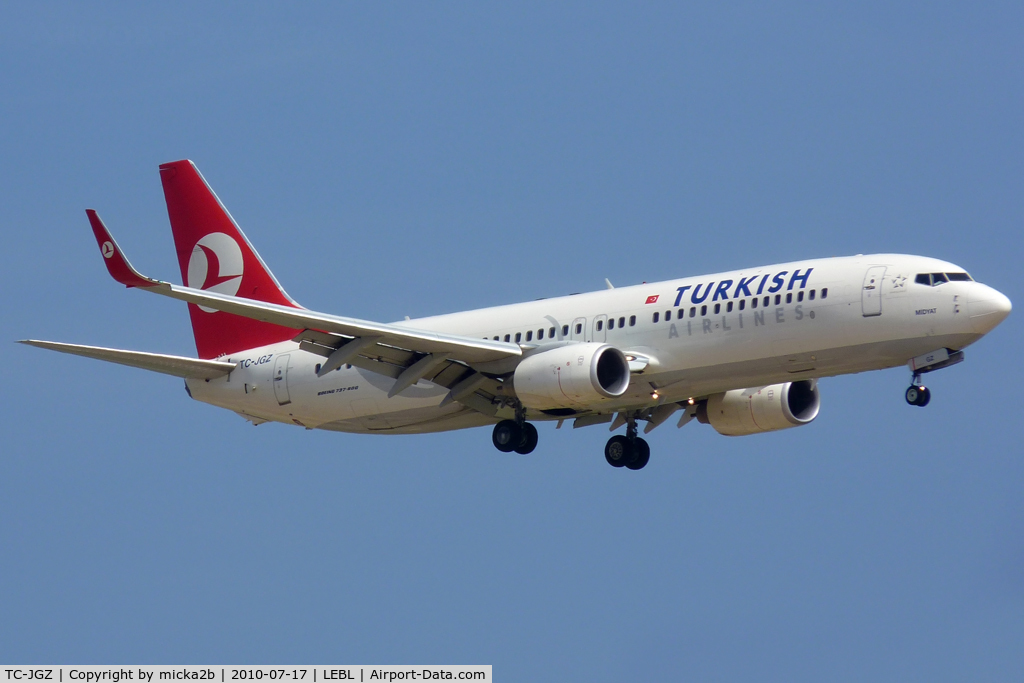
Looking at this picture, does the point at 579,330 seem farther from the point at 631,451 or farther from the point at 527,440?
the point at 631,451

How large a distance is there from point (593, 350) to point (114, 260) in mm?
12812

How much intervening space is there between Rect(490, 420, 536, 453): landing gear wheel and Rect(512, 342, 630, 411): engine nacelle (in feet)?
7.59

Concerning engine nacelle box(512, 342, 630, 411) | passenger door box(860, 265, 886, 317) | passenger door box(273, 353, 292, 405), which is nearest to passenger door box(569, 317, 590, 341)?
engine nacelle box(512, 342, 630, 411)

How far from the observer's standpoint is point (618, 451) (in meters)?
49.2

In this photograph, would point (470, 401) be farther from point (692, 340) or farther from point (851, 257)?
point (851, 257)

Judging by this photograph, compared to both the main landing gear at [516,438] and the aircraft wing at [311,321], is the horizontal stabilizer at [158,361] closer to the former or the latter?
the aircraft wing at [311,321]

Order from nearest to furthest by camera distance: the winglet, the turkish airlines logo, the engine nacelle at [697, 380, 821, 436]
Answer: the winglet → the engine nacelle at [697, 380, 821, 436] → the turkish airlines logo

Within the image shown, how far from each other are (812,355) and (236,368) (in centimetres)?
1885

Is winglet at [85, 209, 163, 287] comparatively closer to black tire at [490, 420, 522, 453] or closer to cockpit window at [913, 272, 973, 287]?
black tire at [490, 420, 522, 453]

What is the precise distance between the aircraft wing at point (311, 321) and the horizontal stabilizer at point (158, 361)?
3.68m

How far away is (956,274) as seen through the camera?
41750mm

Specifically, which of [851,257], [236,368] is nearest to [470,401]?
[236,368]

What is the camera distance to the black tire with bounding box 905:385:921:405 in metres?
41.8

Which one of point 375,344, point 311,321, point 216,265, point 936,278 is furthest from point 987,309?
point 216,265
